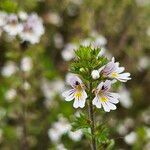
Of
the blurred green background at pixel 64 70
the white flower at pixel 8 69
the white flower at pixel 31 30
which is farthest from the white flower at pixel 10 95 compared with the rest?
the white flower at pixel 31 30

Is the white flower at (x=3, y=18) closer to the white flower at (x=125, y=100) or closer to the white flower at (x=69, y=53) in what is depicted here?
the white flower at (x=69, y=53)

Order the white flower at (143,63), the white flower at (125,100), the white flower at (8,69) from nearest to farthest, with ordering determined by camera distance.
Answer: the white flower at (8,69) → the white flower at (125,100) → the white flower at (143,63)

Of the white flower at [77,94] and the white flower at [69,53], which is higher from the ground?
the white flower at [69,53]

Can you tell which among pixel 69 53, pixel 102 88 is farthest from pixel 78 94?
pixel 69 53

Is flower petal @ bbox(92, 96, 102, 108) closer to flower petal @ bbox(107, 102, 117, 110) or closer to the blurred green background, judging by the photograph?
flower petal @ bbox(107, 102, 117, 110)

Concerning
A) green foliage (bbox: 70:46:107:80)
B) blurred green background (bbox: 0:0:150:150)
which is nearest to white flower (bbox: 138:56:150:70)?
blurred green background (bbox: 0:0:150:150)
